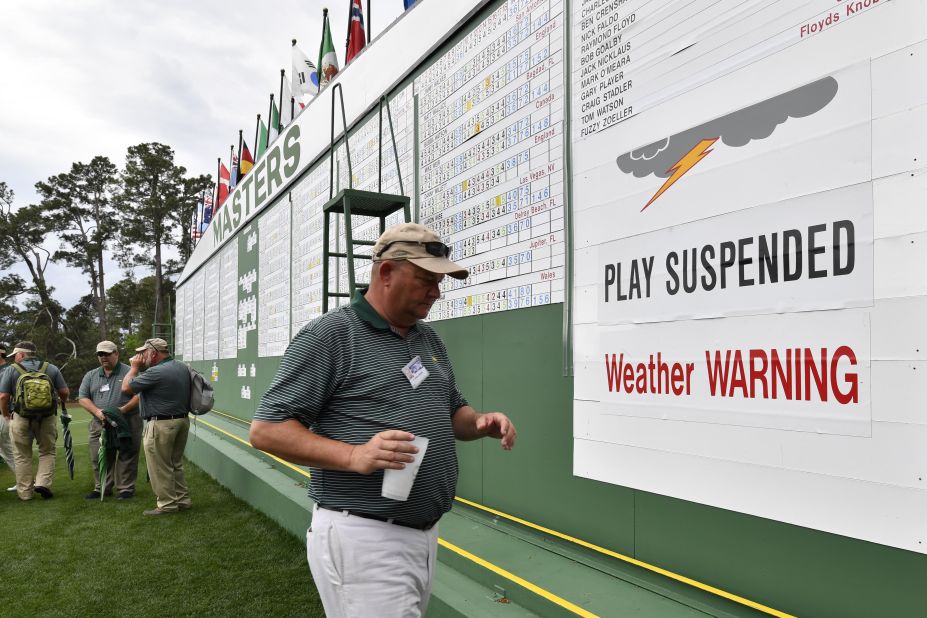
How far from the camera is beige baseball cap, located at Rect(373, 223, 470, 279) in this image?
68.6 inches

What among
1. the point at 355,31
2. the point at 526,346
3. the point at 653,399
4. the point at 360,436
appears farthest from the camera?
the point at 355,31

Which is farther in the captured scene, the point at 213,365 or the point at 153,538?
the point at 213,365

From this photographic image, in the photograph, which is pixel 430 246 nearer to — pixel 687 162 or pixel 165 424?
pixel 687 162

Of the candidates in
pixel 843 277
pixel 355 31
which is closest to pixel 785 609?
pixel 843 277

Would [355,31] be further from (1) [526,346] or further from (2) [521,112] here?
(1) [526,346]

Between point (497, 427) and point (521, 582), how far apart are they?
115cm

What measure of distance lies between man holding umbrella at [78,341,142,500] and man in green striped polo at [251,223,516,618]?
→ 236 inches

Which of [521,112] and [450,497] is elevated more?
[521,112]

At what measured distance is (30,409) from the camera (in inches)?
264

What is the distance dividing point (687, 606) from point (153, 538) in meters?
4.57

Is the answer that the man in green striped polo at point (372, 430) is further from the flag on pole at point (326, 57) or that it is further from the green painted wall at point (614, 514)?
the flag on pole at point (326, 57)

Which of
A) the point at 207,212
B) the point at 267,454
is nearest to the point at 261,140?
the point at 267,454

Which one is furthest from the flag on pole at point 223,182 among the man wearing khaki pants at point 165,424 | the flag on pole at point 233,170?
the man wearing khaki pants at point 165,424

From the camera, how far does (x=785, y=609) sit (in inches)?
82.0
